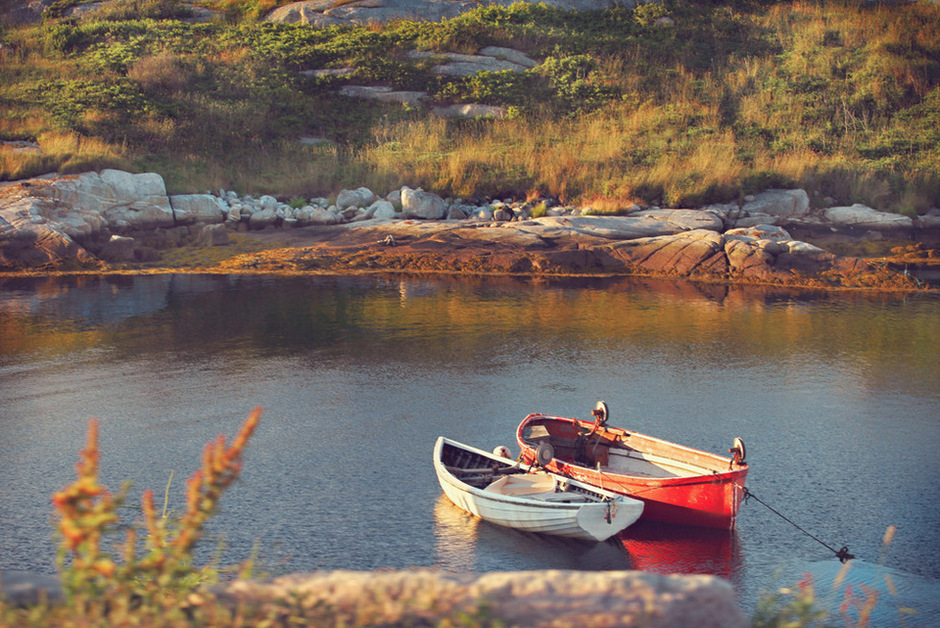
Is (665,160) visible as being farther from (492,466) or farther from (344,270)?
(492,466)

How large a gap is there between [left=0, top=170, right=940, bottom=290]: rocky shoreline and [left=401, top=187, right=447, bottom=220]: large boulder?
0.06m

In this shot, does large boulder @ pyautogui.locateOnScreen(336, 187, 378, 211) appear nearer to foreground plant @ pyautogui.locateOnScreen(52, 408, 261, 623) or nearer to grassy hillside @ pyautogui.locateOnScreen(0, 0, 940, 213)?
grassy hillside @ pyautogui.locateOnScreen(0, 0, 940, 213)

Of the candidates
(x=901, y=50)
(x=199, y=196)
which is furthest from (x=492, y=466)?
(x=901, y=50)

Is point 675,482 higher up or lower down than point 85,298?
lower down

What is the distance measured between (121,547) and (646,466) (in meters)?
10.7

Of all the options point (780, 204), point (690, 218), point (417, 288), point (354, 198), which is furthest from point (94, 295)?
point (780, 204)

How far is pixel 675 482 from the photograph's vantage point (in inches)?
516

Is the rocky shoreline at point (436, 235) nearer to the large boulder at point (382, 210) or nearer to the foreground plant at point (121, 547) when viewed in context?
the large boulder at point (382, 210)

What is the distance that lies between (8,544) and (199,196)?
2781cm

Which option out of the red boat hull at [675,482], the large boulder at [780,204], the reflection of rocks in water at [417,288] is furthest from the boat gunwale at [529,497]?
the large boulder at [780,204]

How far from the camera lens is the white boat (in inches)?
497

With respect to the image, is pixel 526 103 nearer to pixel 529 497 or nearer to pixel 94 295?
pixel 94 295

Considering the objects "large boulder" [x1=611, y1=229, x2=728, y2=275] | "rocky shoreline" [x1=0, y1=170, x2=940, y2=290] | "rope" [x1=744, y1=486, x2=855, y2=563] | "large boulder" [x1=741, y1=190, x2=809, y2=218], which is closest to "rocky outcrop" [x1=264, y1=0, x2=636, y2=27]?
"rocky shoreline" [x1=0, y1=170, x2=940, y2=290]

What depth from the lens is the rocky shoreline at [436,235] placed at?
32969mm
